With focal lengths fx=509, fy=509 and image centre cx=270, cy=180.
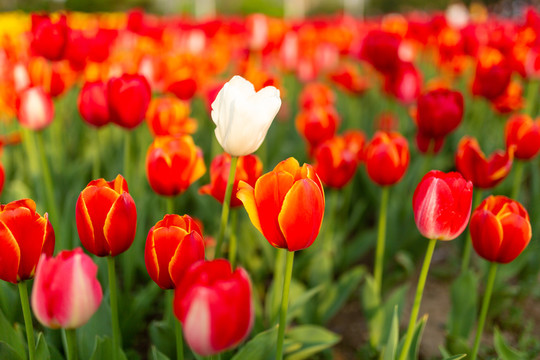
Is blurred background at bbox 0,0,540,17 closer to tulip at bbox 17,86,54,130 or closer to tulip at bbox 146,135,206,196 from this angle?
tulip at bbox 17,86,54,130

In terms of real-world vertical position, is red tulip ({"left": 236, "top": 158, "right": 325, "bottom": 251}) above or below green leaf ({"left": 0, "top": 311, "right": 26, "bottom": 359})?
above

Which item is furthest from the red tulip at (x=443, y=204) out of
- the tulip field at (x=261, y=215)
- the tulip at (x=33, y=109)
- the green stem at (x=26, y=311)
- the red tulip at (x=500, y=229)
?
the tulip at (x=33, y=109)

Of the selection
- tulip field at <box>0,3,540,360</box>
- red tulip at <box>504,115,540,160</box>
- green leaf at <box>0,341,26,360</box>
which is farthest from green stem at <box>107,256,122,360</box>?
red tulip at <box>504,115,540,160</box>

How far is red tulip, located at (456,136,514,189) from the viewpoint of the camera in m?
1.39

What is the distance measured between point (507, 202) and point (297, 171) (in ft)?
1.75

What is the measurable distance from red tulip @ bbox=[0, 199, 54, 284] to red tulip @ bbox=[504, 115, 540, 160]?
1448 mm

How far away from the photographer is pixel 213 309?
2.40 ft

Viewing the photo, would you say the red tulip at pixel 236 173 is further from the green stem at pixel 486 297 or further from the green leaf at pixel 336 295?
the green leaf at pixel 336 295

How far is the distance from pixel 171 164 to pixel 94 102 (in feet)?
1.85

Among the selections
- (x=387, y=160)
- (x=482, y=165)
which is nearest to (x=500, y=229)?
(x=482, y=165)

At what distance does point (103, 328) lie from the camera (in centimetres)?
139

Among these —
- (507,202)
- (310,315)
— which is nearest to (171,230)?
(507,202)

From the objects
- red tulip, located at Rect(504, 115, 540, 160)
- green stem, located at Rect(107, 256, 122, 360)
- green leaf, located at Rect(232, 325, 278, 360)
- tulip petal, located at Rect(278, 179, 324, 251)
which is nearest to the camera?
tulip petal, located at Rect(278, 179, 324, 251)

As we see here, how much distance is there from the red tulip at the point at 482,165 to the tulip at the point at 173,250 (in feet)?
2.74
